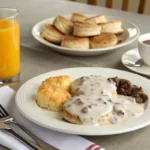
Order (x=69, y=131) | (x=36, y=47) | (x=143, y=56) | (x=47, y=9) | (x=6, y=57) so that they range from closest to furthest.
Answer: (x=69, y=131) → (x=6, y=57) → (x=143, y=56) → (x=36, y=47) → (x=47, y=9)

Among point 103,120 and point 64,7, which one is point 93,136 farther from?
point 64,7

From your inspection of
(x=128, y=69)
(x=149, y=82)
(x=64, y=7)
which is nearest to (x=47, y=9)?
(x=64, y=7)

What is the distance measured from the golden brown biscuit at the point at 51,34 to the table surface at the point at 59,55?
0.16 feet

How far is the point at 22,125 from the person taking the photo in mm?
934

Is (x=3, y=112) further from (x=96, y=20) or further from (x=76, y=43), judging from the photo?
(x=96, y=20)

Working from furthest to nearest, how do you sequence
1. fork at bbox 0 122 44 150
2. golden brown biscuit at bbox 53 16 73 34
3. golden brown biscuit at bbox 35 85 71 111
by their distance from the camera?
golden brown biscuit at bbox 53 16 73 34
golden brown biscuit at bbox 35 85 71 111
fork at bbox 0 122 44 150

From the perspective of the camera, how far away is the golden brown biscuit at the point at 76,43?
1307mm

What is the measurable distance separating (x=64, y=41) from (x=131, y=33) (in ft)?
0.95

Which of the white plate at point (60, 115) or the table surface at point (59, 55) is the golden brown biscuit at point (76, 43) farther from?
the white plate at point (60, 115)

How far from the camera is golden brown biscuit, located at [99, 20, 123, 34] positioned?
1.42m

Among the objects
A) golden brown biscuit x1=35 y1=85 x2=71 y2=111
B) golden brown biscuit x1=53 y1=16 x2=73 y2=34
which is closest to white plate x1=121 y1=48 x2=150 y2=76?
golden brown biscuit x1=53 y1=16 x2=73 y2=34

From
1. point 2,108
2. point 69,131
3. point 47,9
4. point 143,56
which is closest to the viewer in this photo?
point 69,131

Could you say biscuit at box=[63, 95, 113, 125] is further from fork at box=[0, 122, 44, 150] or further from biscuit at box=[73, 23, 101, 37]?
biscuit at box=[73, 23, 101, 37]

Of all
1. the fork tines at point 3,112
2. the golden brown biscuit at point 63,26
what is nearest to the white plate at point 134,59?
the golden brown biscuit at point 63,26
